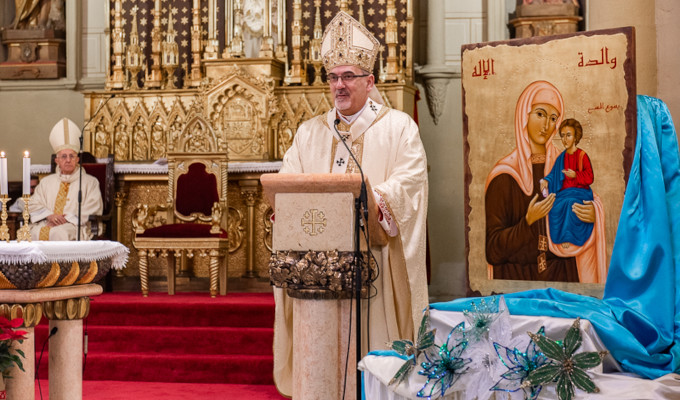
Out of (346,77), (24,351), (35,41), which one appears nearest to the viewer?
(24,351)

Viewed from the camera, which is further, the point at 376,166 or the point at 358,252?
the point at 376,166

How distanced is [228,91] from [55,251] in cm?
451

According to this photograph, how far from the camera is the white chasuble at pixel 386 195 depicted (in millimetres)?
4527

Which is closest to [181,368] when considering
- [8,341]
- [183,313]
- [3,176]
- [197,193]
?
[183,313]

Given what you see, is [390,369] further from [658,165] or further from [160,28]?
[160,28]

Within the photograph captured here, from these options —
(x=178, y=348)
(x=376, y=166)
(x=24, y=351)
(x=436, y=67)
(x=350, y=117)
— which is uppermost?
(x=436, y=67)

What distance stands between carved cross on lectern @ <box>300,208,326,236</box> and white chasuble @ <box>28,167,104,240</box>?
14.2 feet

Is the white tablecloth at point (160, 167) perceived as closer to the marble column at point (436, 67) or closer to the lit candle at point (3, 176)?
the marble column at point (436, 67)

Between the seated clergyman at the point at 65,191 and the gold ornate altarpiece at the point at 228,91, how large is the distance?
1.51 feet

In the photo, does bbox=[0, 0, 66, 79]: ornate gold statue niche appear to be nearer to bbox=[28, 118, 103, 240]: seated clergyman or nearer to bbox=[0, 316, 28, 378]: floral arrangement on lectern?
bbox=[28, 118, 103, 240]: seated clergyman

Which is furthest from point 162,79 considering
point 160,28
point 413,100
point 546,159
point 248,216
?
point 546,159

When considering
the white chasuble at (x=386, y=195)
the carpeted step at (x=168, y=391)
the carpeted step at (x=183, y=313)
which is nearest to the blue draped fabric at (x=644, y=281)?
the white chasuble at (x=386, y=195)

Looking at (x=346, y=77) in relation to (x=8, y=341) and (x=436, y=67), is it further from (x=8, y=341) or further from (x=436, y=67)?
(x=436, y=67)

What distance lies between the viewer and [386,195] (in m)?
4.32
